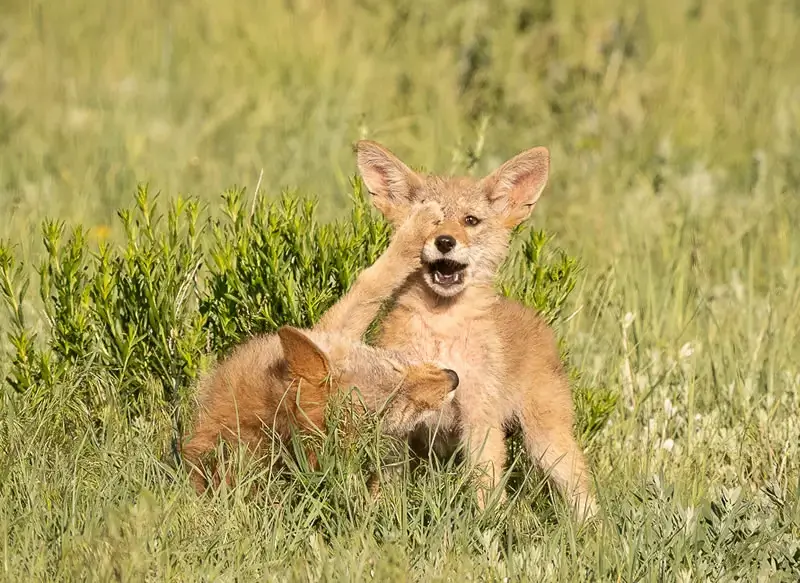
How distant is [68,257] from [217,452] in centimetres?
115

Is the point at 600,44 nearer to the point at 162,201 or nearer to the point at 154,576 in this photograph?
the point at 162,201

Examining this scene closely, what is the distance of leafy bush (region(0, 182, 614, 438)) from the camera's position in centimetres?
491

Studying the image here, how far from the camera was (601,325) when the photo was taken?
6.12m

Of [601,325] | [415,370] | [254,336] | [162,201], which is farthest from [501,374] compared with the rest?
[162,201]

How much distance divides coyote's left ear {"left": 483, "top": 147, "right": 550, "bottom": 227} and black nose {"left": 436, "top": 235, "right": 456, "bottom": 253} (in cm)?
46

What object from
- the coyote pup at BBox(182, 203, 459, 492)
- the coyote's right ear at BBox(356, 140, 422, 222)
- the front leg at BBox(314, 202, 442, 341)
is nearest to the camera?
the coyote pup at BBox(182, 203, 459, 492)

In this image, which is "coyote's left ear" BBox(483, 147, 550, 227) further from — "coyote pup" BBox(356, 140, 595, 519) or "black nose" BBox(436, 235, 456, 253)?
"black nose" BBox(436, 235, 456, 253)

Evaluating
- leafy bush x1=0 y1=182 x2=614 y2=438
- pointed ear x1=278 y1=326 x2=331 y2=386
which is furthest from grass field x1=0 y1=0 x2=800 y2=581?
pointed ear x1=278 y1=326 x2=331 y2=386

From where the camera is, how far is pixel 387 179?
16.8 feet

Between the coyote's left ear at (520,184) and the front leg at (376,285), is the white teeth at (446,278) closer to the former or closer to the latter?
the front leg at (376,285)

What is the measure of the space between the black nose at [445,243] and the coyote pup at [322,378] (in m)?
0.06

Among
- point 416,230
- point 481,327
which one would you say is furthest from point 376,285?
point 481,327

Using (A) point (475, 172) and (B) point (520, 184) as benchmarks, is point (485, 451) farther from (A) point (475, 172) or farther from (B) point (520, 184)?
(A) point (475, 172)

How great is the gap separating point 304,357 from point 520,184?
1507 mm
